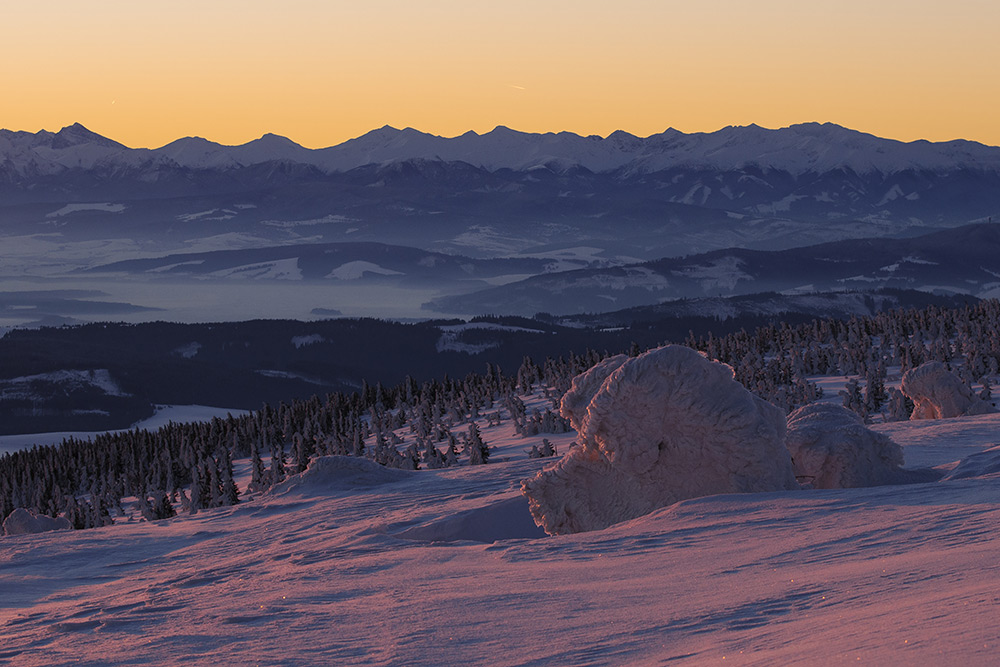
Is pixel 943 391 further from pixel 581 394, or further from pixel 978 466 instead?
pixel 581 394

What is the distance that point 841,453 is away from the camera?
1373 cm

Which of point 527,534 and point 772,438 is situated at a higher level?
point 772,438

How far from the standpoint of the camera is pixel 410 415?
113 ft

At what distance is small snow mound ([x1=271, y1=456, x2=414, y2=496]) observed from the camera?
1783cm

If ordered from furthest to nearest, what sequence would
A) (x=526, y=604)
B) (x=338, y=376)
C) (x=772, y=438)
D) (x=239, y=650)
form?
(x=338, y=376), (x=772, y=438), (x=526, y=604), (x=239, y=650)

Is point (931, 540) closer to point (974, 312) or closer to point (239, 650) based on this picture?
point (239, 650)

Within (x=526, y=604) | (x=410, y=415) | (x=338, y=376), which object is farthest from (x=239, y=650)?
(x=338, y=376)

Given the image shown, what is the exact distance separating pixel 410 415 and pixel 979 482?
79.4ft

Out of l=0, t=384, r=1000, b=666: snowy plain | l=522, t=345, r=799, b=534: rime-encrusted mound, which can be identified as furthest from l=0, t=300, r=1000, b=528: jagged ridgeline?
l=0, t=384, r=1000, b=666: snowy plain

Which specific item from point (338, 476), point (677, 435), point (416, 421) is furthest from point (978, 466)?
point (416, 421)

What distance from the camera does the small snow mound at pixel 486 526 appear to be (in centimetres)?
1376

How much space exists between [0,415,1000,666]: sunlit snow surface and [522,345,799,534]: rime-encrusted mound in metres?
0.76

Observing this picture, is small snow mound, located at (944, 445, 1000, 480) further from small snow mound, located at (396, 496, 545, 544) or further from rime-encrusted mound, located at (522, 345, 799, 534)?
small snow mound, located at (396, 496, 545, 544)

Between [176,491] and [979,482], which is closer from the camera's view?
[979,482]
